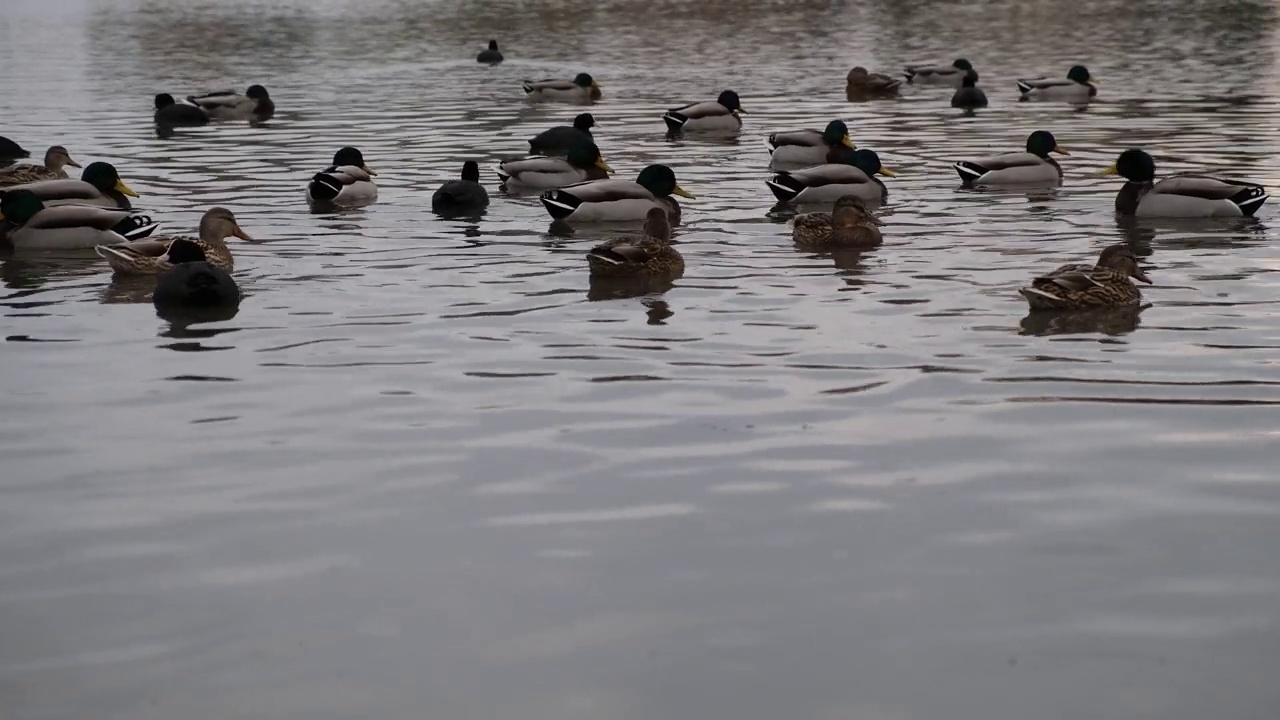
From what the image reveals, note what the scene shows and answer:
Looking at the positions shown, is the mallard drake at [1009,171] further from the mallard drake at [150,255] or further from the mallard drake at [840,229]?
the mallard drake at [150,255]

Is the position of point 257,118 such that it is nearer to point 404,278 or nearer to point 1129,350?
point 404,278

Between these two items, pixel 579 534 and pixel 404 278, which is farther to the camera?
pixel 404 278

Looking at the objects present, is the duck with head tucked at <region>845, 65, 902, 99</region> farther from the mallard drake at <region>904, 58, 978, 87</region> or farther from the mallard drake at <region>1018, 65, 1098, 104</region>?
the mallard drake at <region>1018, 65, 1098, 104</region>

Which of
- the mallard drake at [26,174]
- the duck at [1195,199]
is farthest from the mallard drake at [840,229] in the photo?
the mallard drake at [26,174]

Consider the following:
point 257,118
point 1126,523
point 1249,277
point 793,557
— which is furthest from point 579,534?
point 257,118

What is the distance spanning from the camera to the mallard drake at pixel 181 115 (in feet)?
104

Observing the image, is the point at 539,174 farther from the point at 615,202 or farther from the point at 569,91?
the point at 569,91

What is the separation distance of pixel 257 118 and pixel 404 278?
60.0 feet

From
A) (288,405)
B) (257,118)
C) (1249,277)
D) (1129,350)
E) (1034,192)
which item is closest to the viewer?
→ (288,405)

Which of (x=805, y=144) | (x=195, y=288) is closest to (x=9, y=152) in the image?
(x=805, y=144)

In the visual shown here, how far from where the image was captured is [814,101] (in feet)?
115

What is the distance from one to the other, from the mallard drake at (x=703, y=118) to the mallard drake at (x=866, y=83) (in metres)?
6.15

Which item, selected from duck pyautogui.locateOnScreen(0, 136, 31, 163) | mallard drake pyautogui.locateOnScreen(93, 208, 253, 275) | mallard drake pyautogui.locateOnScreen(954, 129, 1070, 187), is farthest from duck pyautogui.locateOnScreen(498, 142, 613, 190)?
duck pyautogui.locateOnScreen(0, 136, 31, 163)

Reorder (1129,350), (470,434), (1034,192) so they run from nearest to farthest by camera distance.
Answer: (470,434) → (1129,350) → (1034,192)
